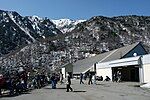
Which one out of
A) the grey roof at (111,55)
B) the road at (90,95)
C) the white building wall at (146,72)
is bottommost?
the road at (90,95)

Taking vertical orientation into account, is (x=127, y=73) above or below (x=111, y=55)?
below

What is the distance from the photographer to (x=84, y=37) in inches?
7825

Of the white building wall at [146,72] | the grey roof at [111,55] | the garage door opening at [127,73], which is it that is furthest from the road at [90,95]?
the grey roof at [111,55]

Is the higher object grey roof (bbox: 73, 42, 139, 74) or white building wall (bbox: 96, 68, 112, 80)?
grey roof (bbox: 73, 42, 139, 74)

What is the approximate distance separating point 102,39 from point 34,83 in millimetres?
155658

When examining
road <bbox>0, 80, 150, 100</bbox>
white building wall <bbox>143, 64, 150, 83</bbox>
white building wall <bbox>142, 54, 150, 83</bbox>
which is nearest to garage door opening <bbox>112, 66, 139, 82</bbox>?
white building wall <bbox>142, 54, 150, 83</bbox>

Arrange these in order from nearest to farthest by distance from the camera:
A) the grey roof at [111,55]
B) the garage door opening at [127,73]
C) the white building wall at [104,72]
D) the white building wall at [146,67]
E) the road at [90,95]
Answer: the road at [90,95], the white building wall at [146,67], the garage door opening at [127,73], the white building wall at [104,72], the grey roof at [111,55]

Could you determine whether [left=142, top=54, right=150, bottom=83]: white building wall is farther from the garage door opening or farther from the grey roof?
the grey roof

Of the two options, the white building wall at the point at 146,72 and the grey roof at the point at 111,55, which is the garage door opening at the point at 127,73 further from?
the white building wall at the point at 146,72

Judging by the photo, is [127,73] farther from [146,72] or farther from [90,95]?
[90,95]

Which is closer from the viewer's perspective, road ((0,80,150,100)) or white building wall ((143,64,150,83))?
road ((0,80,150,100))

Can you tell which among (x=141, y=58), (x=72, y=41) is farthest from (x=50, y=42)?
(x=141, y=58)

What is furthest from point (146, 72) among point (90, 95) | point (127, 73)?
point (90, 95)

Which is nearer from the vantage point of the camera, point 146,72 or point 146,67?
point 146,72
